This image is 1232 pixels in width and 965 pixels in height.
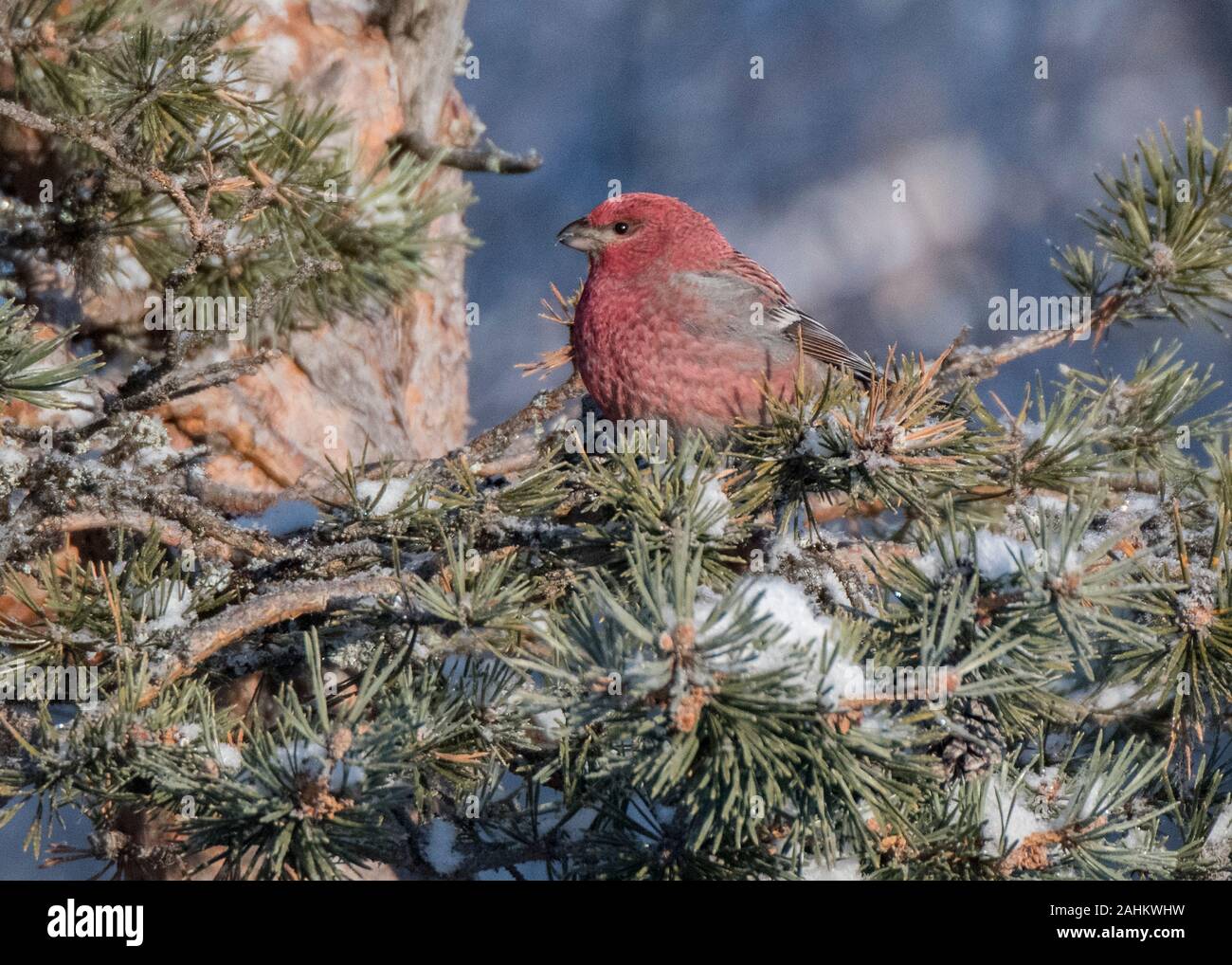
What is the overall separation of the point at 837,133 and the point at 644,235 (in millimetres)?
3283

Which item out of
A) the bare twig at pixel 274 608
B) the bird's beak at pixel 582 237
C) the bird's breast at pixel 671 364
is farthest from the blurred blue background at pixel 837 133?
the bare twig at pixel 274 608

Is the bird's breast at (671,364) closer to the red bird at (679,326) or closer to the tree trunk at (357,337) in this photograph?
the red bird at (679,326)

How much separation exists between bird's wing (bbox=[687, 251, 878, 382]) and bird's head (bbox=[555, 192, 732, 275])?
0.15 feet

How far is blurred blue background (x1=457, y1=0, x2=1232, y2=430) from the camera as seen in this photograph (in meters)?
4.89

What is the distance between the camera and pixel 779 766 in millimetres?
1127

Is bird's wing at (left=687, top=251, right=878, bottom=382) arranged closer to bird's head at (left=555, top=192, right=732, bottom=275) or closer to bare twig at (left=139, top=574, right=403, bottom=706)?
bird's head at (left=555, top=192, right=732, bottom=275)

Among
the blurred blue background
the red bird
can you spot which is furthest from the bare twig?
the blurred blue background

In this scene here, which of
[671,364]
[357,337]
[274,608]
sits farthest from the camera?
[357,337]

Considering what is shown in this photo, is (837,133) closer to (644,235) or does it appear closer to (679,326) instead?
(644,235)

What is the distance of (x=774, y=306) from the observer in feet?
7.83

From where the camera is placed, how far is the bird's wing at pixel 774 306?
231 cm

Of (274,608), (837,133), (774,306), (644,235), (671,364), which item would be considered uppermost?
(837,133)

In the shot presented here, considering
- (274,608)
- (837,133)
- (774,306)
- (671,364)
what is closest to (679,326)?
(671,364)

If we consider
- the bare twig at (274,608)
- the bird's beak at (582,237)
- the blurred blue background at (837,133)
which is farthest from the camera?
the blurred blue background at (837,133)
